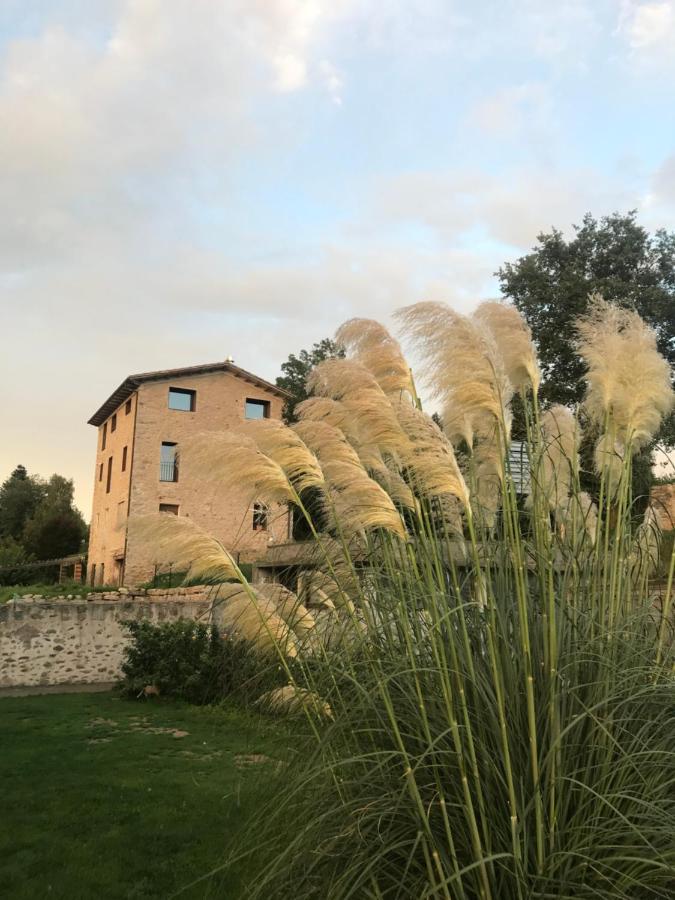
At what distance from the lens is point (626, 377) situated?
334cm

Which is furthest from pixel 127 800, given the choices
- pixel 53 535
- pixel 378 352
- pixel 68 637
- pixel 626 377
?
pixel 53 535

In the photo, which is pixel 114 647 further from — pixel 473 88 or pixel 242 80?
pixel 473 88

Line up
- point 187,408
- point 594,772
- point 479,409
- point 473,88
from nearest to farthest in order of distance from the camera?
point 594,772 < point 479,409 < point 473,88 < point 187,408

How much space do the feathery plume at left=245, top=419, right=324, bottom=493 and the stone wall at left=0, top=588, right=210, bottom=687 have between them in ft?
35.7

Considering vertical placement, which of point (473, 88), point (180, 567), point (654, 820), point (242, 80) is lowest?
point (654, 820)

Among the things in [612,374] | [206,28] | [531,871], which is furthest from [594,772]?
[206,28]

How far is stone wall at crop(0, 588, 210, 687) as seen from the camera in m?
13.7

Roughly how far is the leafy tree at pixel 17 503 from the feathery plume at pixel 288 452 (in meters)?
51.6

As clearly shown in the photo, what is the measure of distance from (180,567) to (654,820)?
6.60 feet

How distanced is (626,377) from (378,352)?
116 centimetres

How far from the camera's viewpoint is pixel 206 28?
6.57m

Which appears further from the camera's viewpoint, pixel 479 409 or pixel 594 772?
pixel 479 409

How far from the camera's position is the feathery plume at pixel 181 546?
2.99 m

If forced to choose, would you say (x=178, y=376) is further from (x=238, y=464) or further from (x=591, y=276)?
(x=238, y=464)
